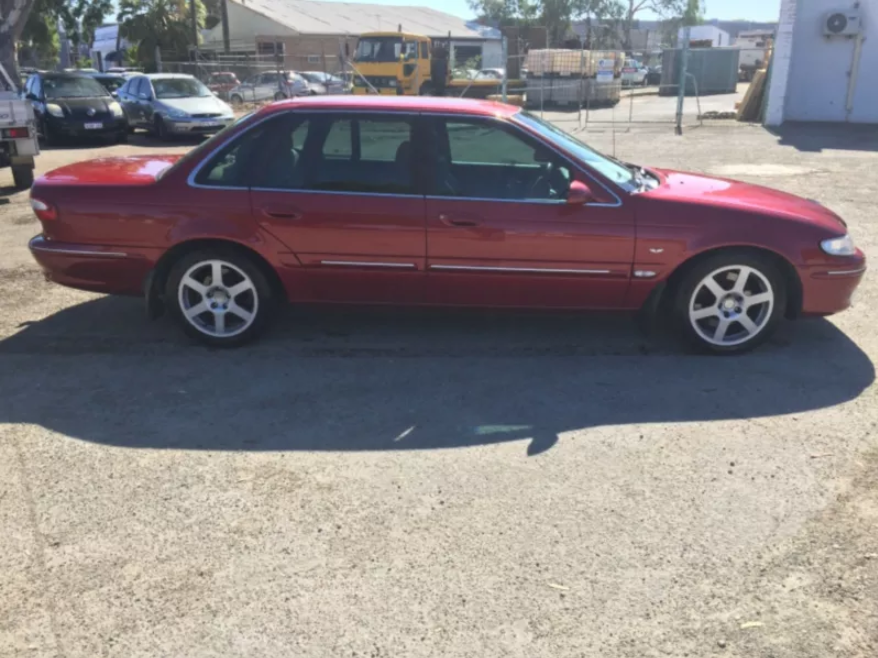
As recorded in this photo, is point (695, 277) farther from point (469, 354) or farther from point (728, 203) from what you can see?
point (469, 354)

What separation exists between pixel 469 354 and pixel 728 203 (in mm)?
1896

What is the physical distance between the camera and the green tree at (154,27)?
1558 inches

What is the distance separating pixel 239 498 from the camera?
3633 millimetres

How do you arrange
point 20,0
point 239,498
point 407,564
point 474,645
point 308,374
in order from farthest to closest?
1. point 20,0
2. point 308,374
3. point 239,498
4. point 407,564
5. point 474,645

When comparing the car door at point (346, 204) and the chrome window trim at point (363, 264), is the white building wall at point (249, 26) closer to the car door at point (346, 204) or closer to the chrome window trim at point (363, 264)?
the car door at point (346, 204)

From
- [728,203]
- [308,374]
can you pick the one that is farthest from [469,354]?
[728,203]

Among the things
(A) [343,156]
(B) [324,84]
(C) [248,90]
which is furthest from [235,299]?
(C) [248,90]

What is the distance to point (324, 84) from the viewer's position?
3238 centimetres

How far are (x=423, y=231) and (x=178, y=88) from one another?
55.1 feet

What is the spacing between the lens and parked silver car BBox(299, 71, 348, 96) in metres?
31.8

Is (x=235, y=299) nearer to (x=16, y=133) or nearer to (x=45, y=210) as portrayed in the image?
(x=45, y=210)

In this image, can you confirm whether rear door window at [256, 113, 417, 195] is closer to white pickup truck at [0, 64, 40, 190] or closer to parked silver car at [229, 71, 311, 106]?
white pickup truck at [0, 64, 40, 190]

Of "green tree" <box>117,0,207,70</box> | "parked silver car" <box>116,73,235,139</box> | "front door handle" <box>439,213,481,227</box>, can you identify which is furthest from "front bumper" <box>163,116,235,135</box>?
"green tree" <box>117,0,207,70</box>

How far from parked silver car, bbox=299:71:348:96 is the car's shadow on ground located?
2581cm
